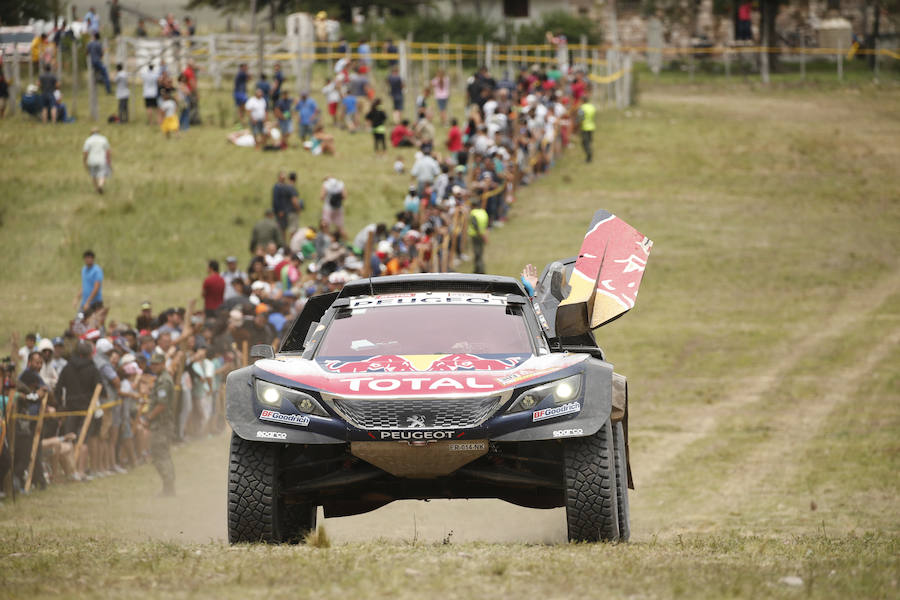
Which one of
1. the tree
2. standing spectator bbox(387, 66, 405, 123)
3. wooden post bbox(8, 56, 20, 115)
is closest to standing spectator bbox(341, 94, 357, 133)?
standing spectator bbox(387, 66, 405, 123)

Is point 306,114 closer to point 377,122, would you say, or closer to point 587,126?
point 377,122

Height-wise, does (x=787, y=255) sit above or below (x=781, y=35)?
below

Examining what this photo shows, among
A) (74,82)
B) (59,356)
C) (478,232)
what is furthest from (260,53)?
(59,356)

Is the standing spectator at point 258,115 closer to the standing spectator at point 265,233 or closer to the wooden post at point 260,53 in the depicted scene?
the wooden post at point 260,53

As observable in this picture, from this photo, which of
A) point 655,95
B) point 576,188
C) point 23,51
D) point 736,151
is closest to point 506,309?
point 576,188

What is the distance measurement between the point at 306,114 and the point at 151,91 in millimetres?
4427

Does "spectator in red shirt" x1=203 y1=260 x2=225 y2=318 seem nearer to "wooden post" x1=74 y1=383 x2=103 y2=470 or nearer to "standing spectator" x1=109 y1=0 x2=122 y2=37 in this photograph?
"wooden post" x1=74 y1=383 x2=103 y2=470

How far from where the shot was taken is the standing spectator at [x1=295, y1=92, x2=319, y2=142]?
1510 inches

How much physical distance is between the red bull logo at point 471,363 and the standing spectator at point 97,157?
2506 centimetres

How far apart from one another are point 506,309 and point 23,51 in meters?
37.0

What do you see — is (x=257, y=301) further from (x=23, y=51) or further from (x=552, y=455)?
(x=23, y=51)

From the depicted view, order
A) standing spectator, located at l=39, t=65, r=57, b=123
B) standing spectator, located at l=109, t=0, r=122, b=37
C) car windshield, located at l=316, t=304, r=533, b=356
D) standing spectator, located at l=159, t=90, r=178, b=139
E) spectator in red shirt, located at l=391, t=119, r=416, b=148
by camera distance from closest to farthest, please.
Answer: car windshield, located at l=316, t=304, r=533, b=356, standing spectator, located at l=159, t=90, r=178, b=139, spectator in red shirt, located at l=391, t=119, r=416, b=148, standing spectator, located at l=39, t=65, r=57, b=123, standing spectator, located at l=109, t=0, r=122, b=37

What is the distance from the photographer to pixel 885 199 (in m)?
36.8

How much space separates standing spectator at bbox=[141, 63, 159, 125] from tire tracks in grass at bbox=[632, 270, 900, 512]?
66.1ft
